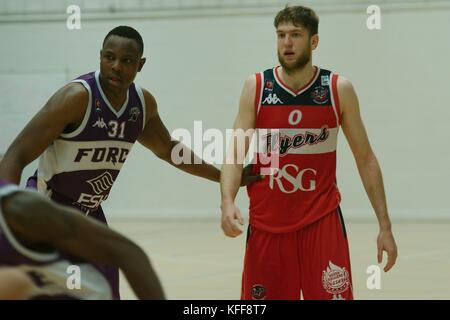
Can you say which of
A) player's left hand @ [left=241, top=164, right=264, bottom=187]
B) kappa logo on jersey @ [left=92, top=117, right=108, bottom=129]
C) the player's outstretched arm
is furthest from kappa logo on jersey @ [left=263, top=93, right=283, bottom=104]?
kappa logo on jersey @ [left=92, top=117, right=108, bottom=129]

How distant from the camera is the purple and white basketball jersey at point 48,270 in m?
2.05

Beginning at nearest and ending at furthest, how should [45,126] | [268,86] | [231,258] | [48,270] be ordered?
[48,270]
[45,126]
[268,86]
[231,258]

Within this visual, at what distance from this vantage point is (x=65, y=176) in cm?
425

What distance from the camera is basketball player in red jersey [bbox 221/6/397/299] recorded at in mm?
4094

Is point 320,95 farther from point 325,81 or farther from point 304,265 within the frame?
point 304,265

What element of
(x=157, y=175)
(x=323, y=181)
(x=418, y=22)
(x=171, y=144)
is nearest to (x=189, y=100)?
(x=157, y=175)

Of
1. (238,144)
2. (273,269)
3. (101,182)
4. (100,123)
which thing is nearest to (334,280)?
(273,269)

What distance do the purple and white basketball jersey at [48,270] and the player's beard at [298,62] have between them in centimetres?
197

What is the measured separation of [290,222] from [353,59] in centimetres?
796

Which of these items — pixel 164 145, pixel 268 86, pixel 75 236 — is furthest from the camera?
pixel 164 145

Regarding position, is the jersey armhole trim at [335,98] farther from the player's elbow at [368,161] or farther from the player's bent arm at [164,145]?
the player's bent arm at [164,145]

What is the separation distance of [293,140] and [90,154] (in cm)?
111

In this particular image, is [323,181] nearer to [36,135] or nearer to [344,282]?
[344,282]

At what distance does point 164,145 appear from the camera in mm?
4836
